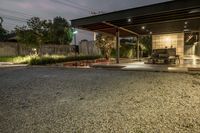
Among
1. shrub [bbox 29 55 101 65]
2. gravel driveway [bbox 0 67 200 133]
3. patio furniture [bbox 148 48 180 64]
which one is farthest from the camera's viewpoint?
shrub [bbox 29 55 101 65]

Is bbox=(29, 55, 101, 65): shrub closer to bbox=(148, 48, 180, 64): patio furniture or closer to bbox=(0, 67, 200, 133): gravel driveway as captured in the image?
bbox=(148, 48, 180, 64): patio furniture

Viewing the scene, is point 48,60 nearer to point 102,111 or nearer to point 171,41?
point 171,41

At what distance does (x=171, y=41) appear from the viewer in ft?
50.4

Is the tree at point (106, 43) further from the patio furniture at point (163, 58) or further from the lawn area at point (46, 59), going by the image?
the patio furniture at point (163, 58)

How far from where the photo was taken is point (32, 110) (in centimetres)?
309

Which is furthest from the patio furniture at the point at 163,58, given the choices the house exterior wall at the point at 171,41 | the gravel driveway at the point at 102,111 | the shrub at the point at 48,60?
the gravel driveway at the point at 102,111

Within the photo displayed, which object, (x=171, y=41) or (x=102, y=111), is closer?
(x=102, y=111)

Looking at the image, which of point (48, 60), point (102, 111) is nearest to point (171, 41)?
point (48, 60)

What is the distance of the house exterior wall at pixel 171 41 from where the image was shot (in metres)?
14.9

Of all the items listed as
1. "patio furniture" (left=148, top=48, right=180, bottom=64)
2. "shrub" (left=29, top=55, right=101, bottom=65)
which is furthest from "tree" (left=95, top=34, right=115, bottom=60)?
"patio furniture" (left=148, top=48, right=180, bottom=64)

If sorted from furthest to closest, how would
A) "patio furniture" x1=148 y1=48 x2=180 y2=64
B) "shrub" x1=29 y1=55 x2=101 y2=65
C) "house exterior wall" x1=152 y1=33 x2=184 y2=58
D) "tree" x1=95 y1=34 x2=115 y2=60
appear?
"tree" x1=95 y1=34 x2=115 y2=60 → "house exterior wall" x1=152 y1=33 x2=184 y2=58 → "shrub" x1=29 y1=55 x2=101 y2=65 → "patio furniture" x1=148 y1=48 x2=180 y2=64

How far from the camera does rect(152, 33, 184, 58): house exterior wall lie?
14922 mm

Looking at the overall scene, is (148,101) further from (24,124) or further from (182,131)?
(24,124)

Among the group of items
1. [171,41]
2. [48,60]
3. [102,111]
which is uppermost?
[171,41]
